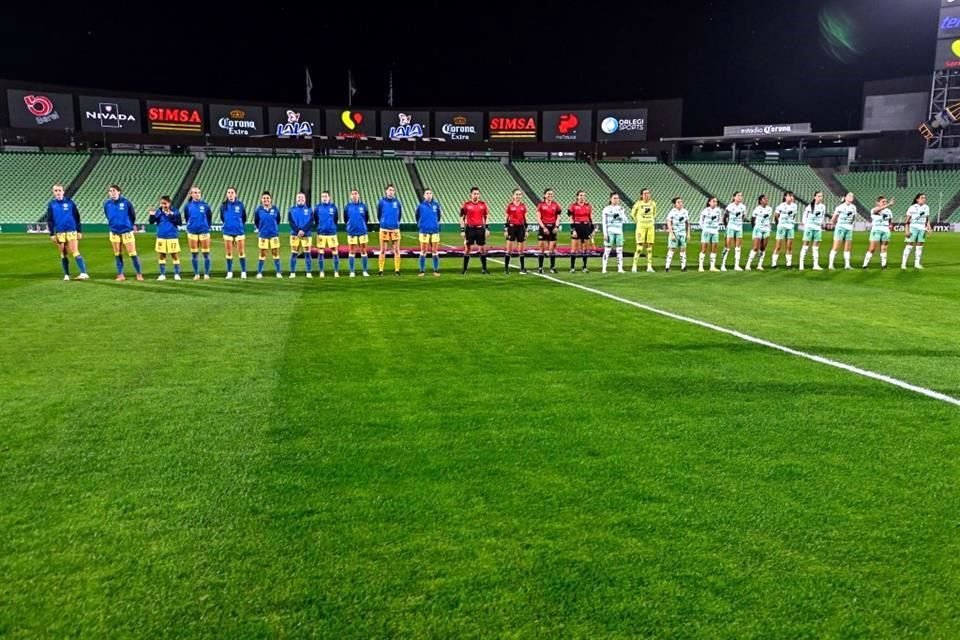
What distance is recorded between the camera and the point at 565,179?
53812mm

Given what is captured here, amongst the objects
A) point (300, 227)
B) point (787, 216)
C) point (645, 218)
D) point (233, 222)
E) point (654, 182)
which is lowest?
point (300, 227)

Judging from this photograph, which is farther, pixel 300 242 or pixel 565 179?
pixel 565 179

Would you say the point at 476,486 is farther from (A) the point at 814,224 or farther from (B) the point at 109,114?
(B) the point at 109,114

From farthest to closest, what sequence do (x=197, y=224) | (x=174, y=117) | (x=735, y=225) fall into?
(x=174, y=117) → (x=735, y=225) → (x=197, y=224)

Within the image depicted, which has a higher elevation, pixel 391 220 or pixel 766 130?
pixel 766 130

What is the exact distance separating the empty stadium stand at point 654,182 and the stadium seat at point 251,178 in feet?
84.6

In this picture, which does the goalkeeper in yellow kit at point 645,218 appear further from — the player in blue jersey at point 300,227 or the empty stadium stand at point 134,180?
the empty stadium stand at point 134,180

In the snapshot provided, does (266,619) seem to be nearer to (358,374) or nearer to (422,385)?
Answer: (422,385)

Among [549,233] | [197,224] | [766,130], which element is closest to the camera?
[197,224]

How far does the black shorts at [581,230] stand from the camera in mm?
16734

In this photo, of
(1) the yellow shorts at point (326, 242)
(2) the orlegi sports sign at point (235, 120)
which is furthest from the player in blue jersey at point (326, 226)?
(2) the orlegi sports sign at point (235, 120)

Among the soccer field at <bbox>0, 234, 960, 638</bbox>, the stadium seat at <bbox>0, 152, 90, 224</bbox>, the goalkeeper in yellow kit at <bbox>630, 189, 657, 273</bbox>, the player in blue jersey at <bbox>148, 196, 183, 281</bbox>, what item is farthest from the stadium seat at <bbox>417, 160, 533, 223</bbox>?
the soccer field at <bbox>0, 234, 960, 638</bbox>

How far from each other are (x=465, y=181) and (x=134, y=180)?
79.2 ft

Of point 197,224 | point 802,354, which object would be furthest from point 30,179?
point 802,354
